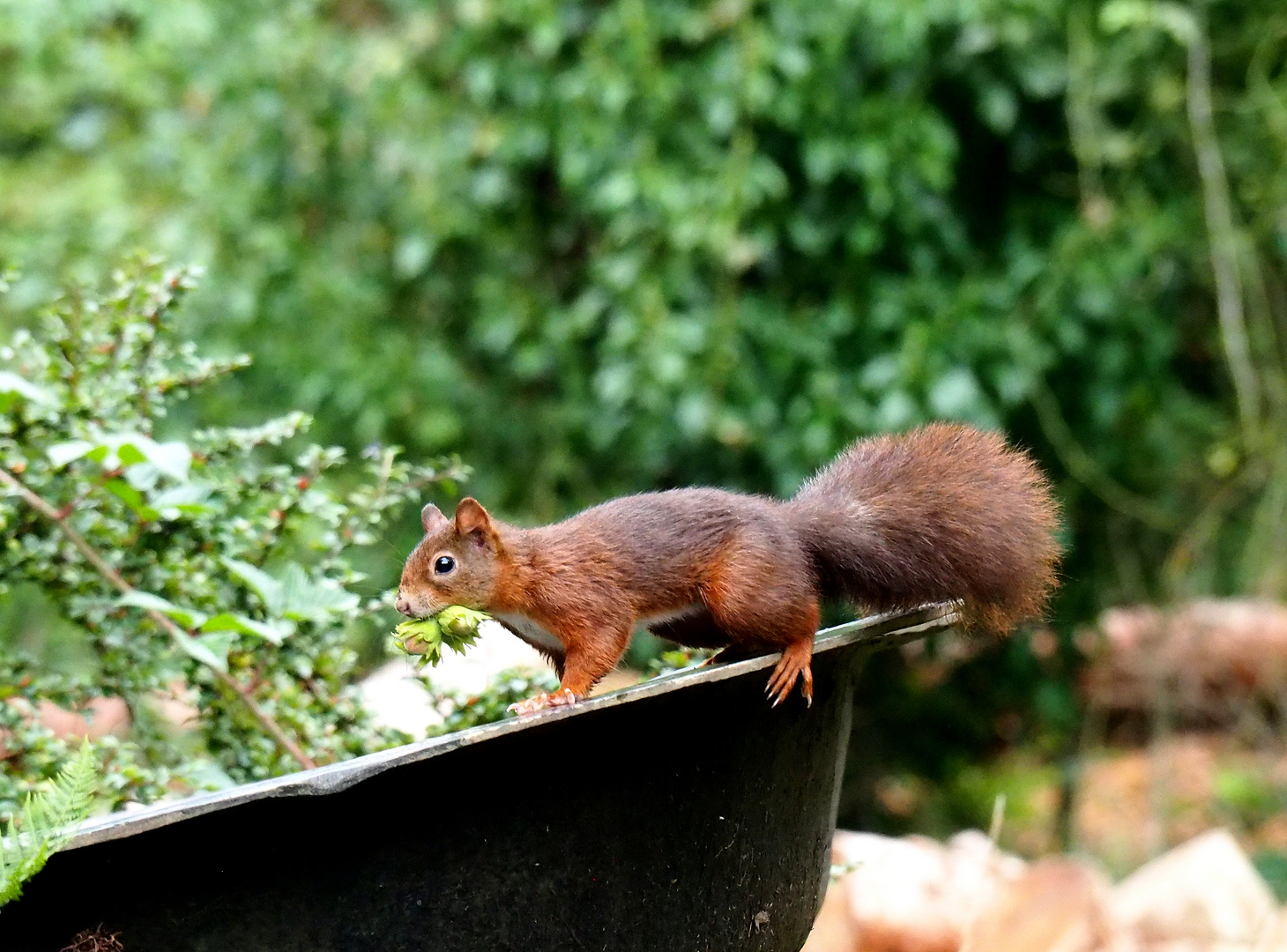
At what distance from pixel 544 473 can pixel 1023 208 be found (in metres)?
1.54

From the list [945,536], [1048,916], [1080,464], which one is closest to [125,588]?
[945,536]

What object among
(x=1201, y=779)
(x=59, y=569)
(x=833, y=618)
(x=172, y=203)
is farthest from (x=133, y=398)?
(x=1201, y=779)

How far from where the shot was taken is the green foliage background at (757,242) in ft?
12.5

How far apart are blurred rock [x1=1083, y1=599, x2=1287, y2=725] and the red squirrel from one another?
431 centimetres

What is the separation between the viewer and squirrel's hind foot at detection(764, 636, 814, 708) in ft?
4.64

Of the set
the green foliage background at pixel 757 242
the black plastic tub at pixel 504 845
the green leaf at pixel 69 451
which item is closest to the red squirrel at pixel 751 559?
the black plastic tub at pixel 504 845

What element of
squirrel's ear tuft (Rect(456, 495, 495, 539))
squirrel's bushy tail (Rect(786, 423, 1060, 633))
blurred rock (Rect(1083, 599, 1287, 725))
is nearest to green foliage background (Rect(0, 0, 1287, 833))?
blurred rock (Rect(1083, 599, 1287, 725))

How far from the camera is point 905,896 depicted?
275 cm

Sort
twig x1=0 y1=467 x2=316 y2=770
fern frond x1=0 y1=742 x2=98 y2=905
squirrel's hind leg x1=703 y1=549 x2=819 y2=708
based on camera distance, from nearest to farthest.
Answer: fern frond x1=0 y1=742 x2=98 y2=905, squirrel's hind leg x1=703 y1=549 x2=819 y2=708, twig x1=0 y1=467 x2=316 y2=770

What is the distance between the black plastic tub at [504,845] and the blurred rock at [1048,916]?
1434 mm

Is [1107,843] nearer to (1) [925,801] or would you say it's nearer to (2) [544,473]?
(1) [925,801]

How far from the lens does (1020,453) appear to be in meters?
1.71

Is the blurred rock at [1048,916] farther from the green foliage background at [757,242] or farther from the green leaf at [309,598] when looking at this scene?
the green leaf at [309,598]

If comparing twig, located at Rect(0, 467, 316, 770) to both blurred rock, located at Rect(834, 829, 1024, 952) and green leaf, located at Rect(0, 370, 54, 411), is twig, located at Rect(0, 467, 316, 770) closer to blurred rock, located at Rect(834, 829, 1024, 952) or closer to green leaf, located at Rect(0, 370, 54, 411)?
green leaf, located at Rect(0, 370, 54, 411)
